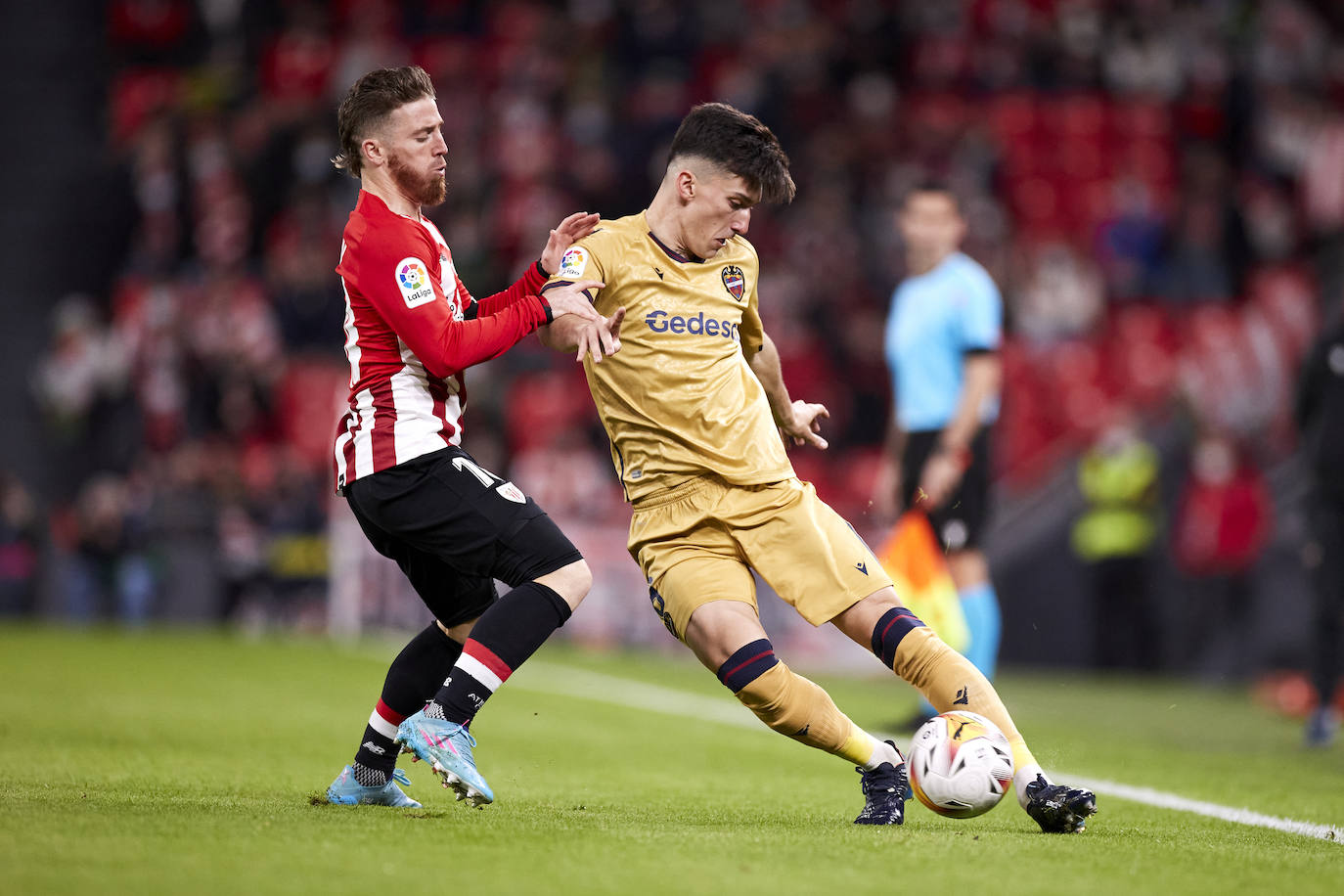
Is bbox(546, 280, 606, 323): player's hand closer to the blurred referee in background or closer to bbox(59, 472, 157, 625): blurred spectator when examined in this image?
the blurred referee in background

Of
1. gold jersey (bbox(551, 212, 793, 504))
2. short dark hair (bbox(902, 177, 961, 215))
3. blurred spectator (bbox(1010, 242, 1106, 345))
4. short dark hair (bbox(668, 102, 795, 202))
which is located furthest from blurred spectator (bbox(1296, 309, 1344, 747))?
blurred spectator (bbox(1010, 242, 1106, 345))

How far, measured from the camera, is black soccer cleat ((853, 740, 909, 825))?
15.6 ft

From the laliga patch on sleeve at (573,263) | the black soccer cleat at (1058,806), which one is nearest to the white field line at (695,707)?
the black soccer cleat at (1058,806)

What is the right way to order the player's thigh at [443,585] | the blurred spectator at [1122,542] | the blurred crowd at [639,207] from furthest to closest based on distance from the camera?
the blurred crowd at [639,207], the blurred spectator at [1122,542], the player's thigh at [443,585]

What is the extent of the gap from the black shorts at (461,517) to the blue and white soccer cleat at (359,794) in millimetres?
726

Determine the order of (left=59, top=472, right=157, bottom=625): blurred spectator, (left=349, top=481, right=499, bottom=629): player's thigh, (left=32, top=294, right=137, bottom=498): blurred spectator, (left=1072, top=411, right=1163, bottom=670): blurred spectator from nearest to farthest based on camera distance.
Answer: (left=349, top=481, right=499, bottom=629): player's thigh, (left=1072, top=411, right=1163, bottom=670): blurred spectator, (left=59, top=472, right=157, bottom=625): blurred spectator, (left=32, top=294, right=137, bottom=498): blurred spectator

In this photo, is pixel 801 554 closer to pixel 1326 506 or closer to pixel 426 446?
pixel 426 446

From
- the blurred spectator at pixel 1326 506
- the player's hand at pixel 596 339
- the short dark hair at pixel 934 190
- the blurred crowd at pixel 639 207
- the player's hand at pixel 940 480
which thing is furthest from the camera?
the blurred crowd at pixel 639 207

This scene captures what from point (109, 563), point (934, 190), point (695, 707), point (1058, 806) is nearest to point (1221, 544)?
point (695, 707)

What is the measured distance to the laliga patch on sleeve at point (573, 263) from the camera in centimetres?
471

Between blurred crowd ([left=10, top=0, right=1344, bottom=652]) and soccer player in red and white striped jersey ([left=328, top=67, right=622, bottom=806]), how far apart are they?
9426mm

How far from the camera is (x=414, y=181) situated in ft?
15.5

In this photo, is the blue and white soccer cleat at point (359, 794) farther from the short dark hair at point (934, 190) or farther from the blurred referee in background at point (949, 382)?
the short dark hair at point (934, 190)

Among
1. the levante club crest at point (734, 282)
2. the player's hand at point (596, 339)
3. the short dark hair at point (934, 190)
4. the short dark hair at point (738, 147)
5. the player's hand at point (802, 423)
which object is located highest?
the short dark hair at point (934, 190)
